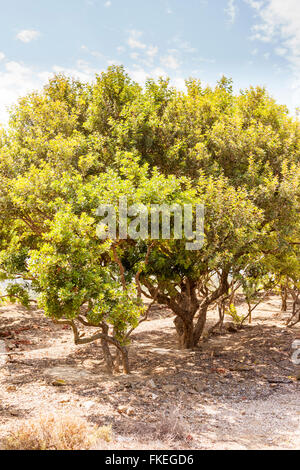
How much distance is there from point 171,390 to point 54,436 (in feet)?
17.0

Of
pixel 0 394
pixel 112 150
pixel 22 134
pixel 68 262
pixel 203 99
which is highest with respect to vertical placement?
pixel 203 99

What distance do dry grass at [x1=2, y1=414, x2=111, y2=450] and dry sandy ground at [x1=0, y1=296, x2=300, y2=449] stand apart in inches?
26.0

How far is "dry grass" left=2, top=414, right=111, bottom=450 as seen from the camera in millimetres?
6500

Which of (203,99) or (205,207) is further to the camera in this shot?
(203,99)

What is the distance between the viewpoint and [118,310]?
8898 millimetres

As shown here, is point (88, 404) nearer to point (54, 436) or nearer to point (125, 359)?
point (54, 436)

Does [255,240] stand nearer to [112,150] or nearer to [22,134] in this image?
[112,150]

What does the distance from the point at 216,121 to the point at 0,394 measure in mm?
11514

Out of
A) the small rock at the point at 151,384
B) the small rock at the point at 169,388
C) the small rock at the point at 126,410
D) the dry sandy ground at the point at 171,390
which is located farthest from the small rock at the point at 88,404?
the small rock at the point at 169,388

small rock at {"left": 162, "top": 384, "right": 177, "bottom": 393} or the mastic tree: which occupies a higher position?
the mastic tree

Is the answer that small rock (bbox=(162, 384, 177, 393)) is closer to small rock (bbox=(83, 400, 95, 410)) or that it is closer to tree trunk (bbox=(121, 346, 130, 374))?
tree trunk (bbox=(121, 346, 130, 374))

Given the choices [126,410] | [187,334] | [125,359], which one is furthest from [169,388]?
[187,334]

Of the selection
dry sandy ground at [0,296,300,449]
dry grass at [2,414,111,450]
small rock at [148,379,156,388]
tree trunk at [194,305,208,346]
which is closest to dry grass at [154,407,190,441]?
dry sandy ground at [0,296,300,449]

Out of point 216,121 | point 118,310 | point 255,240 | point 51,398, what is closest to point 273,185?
point 255,240
